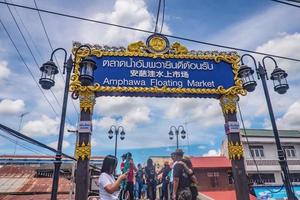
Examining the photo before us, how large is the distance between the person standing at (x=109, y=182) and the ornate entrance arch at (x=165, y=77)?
382 cm

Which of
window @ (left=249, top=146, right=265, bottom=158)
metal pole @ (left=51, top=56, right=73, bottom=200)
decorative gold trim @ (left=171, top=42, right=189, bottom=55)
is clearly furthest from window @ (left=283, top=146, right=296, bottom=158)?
metal pole @ (left=51, top=56, right=73, bottom=200)

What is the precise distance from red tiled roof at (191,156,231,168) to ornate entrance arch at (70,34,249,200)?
53.5 ft

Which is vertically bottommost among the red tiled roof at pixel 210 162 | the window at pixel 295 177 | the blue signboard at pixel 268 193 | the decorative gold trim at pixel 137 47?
the blue signboard at pixel 268 193

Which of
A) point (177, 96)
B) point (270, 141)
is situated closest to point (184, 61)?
point (177, 96)

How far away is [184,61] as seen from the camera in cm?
823

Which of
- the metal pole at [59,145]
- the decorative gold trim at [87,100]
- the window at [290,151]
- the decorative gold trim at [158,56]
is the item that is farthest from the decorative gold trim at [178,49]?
the window at [290,151]

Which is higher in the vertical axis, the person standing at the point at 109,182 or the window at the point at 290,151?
the window at the point at 290,151

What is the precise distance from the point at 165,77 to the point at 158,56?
2.68 feet

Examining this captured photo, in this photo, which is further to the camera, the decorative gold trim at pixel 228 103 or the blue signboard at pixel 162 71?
the decorative gold trim at pixel 228 103

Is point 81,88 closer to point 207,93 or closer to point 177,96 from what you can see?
point 177,96

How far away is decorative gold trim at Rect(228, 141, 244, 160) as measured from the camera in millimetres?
7438

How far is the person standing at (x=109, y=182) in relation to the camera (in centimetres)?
308

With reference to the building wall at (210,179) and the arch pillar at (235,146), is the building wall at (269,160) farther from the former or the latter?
the arch pillar at (235,146)

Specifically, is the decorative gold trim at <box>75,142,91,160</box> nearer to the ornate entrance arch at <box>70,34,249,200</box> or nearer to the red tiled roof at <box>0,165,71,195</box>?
the ornate entrance arch at <box>70,34,249,200</box>
